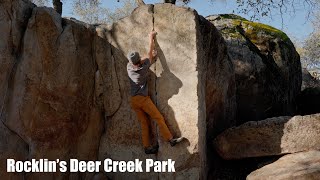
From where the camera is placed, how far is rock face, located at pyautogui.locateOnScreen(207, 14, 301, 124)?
405 inches

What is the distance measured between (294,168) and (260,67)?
4.74 metres

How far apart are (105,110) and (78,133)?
0.73m

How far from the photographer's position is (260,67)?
10.4m

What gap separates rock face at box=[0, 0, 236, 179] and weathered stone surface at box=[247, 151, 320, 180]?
3.94 ft

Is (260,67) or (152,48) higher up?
(260,67)

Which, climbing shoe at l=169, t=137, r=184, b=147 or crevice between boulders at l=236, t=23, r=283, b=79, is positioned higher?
crevice between boulders at l=236, t=23, r=283, b=79

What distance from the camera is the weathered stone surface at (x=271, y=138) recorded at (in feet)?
22.9

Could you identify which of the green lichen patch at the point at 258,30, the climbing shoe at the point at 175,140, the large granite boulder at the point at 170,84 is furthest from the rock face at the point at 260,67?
the climbing shoe at the point at 175,140

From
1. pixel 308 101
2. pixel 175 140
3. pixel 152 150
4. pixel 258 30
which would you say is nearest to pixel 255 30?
pixel 258 30

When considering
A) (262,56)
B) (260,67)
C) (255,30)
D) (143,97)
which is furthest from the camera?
(255,30)

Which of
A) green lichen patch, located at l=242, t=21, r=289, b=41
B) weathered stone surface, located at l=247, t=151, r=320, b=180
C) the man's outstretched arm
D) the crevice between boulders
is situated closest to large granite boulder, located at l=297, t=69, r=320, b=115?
the crevice between boulders

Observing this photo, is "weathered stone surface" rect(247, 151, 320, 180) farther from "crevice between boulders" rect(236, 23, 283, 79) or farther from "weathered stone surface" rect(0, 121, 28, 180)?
"crevice between boulders" rect(236, 23, 283, 79)

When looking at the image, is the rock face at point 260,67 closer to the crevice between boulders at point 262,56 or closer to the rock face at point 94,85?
the crevice between boulders at point 262,56

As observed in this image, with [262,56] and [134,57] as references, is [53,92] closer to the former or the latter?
[134,57]
